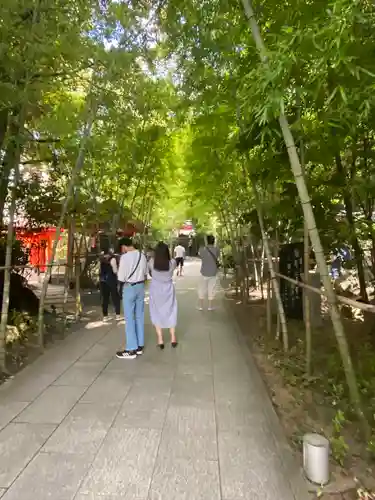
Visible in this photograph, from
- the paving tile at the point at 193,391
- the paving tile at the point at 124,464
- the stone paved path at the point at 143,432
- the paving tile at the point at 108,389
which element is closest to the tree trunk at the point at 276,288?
the stone paved path at the point at 143,432

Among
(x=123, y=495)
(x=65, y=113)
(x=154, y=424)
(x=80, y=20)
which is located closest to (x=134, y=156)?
(x=65, y=113)

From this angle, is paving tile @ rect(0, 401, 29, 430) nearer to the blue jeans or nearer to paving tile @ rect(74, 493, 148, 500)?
paving tile @ rect(74, 493, 148, 500)

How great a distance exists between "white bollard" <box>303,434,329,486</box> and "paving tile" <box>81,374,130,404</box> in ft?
6.45

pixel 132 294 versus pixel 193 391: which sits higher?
pixel 132 294

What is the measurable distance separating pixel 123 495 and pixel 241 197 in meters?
9.01

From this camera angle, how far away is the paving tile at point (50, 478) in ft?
8.45

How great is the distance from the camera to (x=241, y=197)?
35.9 feet

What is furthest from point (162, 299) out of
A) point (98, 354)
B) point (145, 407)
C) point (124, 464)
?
point (124, 464)

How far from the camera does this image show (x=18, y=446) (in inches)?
125

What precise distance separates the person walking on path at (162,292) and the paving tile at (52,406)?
183cm

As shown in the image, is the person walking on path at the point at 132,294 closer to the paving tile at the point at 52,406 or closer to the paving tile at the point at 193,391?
the paving tile at the point at 193,391

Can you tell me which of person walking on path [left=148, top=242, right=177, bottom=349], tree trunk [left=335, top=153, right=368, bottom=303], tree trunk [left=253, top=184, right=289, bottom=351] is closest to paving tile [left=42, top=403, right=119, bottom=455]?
person walking on path [left=148, top=242, right=177, bottom=349]

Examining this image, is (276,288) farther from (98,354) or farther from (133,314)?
(98,354)

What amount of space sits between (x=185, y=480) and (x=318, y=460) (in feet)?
2.82
